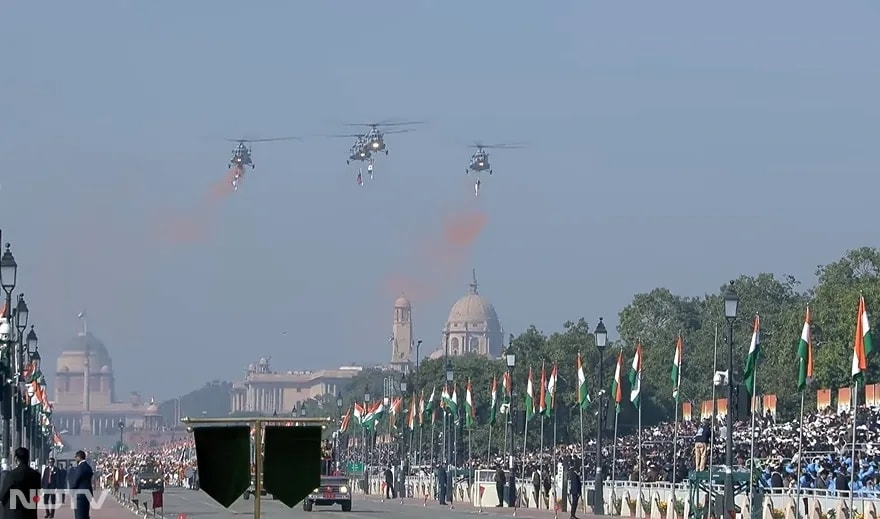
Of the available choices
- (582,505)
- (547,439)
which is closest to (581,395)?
(582,505)

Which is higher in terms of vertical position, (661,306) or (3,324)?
(661,306)

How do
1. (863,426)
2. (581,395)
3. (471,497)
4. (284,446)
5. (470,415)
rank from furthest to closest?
(470,415)
(471,497)
(581,395)
(863,426)
(284,446)

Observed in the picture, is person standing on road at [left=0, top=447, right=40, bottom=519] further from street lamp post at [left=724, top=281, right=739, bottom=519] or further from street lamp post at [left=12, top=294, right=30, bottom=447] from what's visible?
street lamp post at [left=12, top=294, right=30, bottom=447]

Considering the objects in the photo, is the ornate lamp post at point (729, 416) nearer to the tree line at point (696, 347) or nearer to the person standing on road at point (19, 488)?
the person standing on road at point (19, 488)

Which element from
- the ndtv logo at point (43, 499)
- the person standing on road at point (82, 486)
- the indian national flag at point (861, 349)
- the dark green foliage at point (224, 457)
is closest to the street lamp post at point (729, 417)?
the indian national flag at point (861, 349)

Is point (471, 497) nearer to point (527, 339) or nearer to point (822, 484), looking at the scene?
point (822, 484)

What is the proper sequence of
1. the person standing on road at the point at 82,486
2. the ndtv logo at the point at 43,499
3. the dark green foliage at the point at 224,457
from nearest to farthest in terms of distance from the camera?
the dark green foliage at the point at 224,457, the ndtv logo at the point at 43,499, the person standing on road at the point at 82,486

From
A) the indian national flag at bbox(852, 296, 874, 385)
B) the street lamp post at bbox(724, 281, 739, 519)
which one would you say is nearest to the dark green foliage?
the street lamp post at bbox(724, 281, 739, 519)
